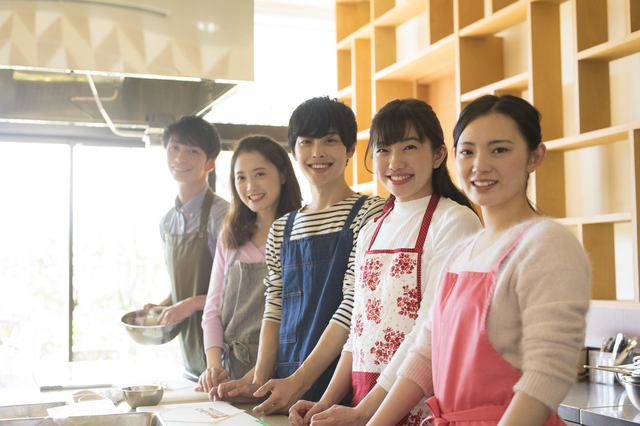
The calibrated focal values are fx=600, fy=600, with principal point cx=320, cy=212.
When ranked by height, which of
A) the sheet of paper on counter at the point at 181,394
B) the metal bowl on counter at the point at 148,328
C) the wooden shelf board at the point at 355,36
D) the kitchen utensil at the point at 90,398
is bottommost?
the sheet of paper on counter at the point at 181,394

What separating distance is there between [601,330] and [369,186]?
1.34 metres

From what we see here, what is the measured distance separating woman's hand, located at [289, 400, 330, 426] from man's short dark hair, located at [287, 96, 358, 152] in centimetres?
64

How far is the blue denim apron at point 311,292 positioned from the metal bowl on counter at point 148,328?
0.50 meters

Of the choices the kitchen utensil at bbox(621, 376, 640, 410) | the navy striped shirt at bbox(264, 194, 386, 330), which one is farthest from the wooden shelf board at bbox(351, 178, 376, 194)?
the kitchen utensil at bbox(621, 376, 640, 410)

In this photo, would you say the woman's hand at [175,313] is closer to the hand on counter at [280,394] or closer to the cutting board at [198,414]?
the cutting board at [198,414]

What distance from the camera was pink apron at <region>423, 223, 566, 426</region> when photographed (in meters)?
0.85

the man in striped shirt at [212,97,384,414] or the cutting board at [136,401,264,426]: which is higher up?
the man in striped shirt at [212,97,384,414]

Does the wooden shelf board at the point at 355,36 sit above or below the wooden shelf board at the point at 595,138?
above

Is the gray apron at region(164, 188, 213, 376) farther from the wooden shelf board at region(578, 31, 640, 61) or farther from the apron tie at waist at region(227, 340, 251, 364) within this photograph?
the wooden shelf board at region(578, 31, 640, 61)

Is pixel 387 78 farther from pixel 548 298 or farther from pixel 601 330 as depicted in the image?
pixel 548 298

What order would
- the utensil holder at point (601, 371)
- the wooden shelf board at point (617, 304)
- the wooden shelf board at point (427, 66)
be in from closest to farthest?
the wooden shelf board at point (617, 304), the utensil holder at point (601, 371), the wooden shelf board at point (427, 66)

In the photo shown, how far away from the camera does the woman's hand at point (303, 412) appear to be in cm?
113

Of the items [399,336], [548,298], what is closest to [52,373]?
[399,336]

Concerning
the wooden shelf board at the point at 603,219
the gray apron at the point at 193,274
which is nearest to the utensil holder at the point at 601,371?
the wooden shelf board at the point at 603,219
